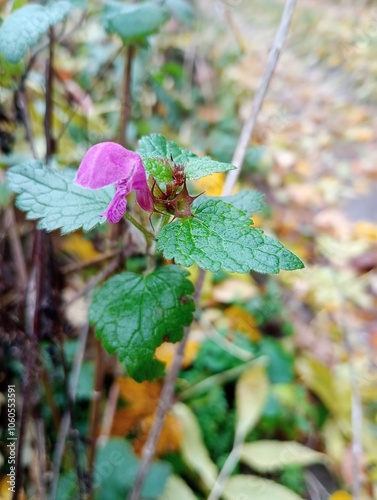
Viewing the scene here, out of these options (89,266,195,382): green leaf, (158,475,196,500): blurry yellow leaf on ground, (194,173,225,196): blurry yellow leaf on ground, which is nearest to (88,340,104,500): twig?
(158,475,196,500): blurry yellow leaf on ground

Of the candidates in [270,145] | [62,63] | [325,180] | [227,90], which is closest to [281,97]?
[227,90]

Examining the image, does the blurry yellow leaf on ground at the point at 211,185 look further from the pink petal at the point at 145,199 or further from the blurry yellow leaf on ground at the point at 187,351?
the pink petal at the point at 145,199

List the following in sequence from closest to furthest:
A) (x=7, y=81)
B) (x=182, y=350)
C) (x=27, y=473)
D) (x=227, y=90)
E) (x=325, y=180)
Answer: (x=182, y=350)
(x=7, y=81)
(x=27, y=473)
(x=325, y=180)
(x=227, y=90)

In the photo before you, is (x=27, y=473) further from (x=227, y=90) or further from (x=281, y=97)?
(x=281, y=97)

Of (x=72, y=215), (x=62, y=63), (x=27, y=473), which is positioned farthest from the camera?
(x=62, y=63)

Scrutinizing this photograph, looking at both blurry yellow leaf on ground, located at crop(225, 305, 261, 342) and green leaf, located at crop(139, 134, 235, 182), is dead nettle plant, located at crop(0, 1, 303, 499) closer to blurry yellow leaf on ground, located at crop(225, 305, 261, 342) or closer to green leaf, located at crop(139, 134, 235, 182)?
green leaf, located at crop(139, 134, 235, 182)

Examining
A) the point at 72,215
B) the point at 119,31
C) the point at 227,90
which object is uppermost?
the point at 119,31

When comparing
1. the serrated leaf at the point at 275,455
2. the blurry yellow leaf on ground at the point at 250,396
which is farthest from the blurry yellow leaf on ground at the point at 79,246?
the serrated leaf at the point at 275,455
